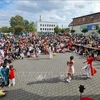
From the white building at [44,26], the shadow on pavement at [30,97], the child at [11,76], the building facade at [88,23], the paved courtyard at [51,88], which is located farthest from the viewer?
the white building at [44,26]

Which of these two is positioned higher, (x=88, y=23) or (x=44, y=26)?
(x=44, y=26)

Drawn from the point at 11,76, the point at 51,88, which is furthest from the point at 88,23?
the point at 51,88

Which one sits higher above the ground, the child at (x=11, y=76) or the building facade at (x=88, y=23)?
the building facade at (x=88, y=23)

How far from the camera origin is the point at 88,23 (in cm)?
5234

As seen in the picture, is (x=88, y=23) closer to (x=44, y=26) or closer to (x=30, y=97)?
(x=30, y=97)

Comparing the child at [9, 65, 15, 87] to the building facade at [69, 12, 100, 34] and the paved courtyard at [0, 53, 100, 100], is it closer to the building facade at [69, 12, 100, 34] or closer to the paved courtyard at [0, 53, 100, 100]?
the paved courtyard at [0, 53, 100, 100]

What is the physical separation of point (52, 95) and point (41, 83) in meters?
1.88

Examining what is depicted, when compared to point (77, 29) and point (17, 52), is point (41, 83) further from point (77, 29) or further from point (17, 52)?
point (77, 29)

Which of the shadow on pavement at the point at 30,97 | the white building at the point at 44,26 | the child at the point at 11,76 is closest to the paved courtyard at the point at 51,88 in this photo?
the shadow on pavement at the point at 30,97

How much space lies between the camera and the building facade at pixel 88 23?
4635 centimetres

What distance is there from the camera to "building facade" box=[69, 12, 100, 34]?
46350 millimetres

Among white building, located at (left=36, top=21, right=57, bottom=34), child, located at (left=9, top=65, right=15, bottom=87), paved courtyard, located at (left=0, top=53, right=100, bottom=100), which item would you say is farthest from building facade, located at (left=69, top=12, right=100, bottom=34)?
white building, located at (left=36, top=21, right=57, bottom=34)

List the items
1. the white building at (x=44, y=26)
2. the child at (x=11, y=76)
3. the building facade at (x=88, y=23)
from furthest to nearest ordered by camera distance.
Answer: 1. the white building at (x=44, y=26)
2. the building facade at (x=88, y=23)
3. the child at (x=11, y=76)

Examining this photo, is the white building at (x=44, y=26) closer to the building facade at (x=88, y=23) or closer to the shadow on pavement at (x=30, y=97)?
the building facade at (x=88, y=23)
